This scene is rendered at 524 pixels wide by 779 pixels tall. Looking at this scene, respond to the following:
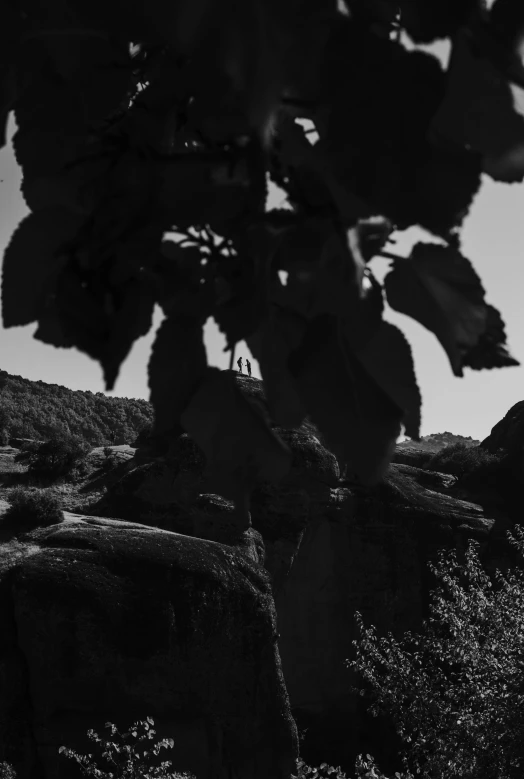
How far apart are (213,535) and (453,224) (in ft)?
29.4

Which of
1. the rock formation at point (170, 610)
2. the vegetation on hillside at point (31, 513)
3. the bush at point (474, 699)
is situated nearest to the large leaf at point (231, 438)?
the rock formation at point (170, 610)

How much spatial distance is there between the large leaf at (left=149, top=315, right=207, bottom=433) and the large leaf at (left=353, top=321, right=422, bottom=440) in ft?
0.48

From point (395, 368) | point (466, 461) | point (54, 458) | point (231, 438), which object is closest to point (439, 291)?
point (395, 368)

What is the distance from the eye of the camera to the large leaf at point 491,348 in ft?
1.77

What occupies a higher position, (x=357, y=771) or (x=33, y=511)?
(x=33, y=511)

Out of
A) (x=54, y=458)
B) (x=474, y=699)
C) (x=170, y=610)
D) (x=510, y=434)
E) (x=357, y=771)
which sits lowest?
(x=357, y=771)

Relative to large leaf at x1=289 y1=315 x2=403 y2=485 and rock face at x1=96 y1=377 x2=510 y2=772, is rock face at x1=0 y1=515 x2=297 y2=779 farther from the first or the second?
large leaf at x1=289 y1=315 x2=403 y2=485

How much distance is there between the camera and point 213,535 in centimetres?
899

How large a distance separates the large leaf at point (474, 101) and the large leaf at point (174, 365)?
0.27m

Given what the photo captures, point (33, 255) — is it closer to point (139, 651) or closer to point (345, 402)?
point (345, 402)

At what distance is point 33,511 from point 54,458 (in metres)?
4.02

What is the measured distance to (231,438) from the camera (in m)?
0.50

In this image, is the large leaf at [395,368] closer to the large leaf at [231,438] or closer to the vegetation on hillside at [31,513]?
the large leaf at [231,438]

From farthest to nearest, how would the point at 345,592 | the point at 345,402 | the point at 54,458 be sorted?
1. the point at 345,592
2. the point at 54,458
3. the point at 345,402
